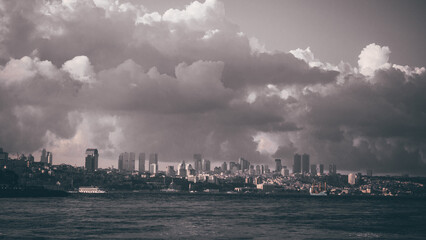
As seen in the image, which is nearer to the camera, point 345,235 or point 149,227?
point 345,235

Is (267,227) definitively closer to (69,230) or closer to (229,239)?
(229,239)

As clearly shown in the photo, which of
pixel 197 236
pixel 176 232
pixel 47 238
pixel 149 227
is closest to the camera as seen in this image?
pixel 47 238

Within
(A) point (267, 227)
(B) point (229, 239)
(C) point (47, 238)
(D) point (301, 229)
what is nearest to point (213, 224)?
(A) point (267, 227)

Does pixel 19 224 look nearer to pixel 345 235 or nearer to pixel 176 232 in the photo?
pixel 176 232

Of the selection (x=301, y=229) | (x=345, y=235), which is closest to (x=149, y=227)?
(x=301, y=229)

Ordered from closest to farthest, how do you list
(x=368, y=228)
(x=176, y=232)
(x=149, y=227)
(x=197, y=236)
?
(x=197, y=236) < (x=176, y=232) < (x=149, y=227) < (x=368, y=228)

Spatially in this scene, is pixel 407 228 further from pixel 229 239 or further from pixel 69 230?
pixel 69 230

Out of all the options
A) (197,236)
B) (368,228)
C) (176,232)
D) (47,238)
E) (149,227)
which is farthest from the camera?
(368,228)

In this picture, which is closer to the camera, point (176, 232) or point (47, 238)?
point (47, 238)

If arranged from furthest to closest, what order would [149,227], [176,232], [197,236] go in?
[149,227] < [176,232] < [197,236]
